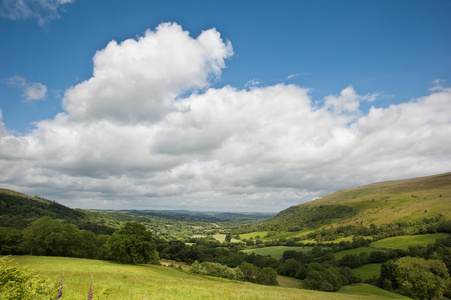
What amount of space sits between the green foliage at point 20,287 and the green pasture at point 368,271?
12429cm

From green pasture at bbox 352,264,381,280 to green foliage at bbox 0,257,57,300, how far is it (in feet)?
408

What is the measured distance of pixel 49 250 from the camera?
239 ft

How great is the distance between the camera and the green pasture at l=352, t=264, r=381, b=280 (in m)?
100

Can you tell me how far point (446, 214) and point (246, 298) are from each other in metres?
229

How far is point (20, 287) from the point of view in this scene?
26.9 ft

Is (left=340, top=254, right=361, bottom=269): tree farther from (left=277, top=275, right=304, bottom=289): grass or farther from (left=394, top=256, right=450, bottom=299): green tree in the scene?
(left=394, top=256, right=450, bottom=299): green tree

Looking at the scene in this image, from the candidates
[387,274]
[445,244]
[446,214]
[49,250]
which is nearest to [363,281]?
[387,274]

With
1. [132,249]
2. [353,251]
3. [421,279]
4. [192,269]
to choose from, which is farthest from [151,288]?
[353,251]

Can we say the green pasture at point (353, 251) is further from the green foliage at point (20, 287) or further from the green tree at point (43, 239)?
the green foliage at point (20, 287)

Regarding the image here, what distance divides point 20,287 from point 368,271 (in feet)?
440

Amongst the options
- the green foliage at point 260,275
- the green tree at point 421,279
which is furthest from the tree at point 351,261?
the green tree at point 421,279

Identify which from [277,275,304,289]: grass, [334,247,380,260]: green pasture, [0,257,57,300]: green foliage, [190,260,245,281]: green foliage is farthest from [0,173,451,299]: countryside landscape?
[334,247,380,260]: green pasture

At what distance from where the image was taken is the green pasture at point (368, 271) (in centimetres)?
10034

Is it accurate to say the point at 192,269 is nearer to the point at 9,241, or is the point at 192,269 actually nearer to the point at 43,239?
the point at 43,239
